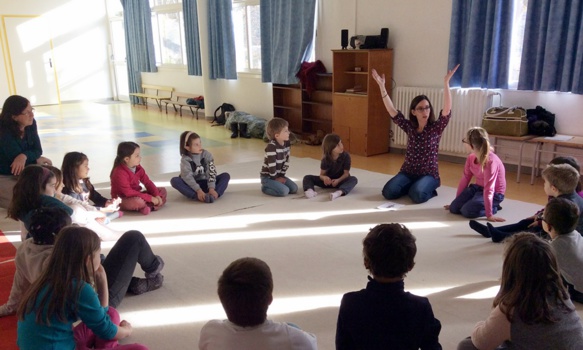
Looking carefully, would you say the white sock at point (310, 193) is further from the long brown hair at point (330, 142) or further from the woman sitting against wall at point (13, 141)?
the woman sitting against wall at point (13, 141)

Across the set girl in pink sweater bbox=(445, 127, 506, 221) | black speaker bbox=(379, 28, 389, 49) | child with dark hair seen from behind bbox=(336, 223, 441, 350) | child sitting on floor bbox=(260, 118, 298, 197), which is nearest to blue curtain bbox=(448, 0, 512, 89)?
black speaker bbox=(379, 28, 389, 49)

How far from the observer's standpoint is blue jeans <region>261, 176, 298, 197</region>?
463 cm

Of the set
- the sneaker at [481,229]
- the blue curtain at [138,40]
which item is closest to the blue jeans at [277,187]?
the sneaker at [481,229]

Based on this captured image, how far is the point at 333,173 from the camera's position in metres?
4.79

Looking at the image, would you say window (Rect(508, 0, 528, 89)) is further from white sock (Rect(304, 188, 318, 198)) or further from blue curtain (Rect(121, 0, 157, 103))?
blue curtain (Rect(121, 0, 157, 103))

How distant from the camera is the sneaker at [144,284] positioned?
2.78 meters

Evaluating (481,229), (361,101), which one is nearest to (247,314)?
(481,229)

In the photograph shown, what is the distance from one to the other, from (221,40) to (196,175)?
5423mm

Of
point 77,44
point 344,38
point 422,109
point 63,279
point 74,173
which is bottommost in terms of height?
point 74,173

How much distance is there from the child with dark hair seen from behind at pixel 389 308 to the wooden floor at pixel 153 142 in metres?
3.37

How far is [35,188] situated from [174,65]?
9738 millimetres

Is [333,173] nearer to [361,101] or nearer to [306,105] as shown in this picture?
[361,101]

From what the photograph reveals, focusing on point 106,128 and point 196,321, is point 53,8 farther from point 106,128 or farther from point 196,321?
point 196,321

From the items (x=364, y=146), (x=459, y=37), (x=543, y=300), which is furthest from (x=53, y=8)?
(x=543, y=300)
